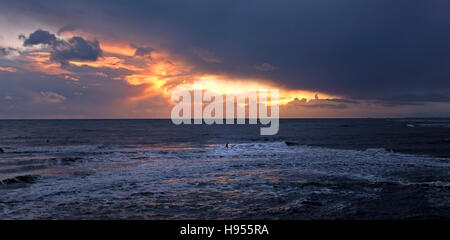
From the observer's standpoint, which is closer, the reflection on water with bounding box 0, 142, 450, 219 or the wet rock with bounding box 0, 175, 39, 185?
the reflection on water with bounding box 0, 142, 450, 219

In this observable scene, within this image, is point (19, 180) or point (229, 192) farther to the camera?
point (19, 180)

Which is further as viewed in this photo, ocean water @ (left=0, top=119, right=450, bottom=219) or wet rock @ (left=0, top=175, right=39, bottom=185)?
wet rock @ (left=0, top=175, right=39, bottom=185)

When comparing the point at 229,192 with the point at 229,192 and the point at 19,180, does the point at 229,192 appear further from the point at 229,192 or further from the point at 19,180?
the point at 19,180

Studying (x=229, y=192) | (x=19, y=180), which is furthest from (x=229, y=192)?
(x=19, y=180)

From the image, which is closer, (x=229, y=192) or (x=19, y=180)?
(x=229, y=192)

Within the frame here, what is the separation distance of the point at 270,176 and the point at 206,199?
21.0 feet

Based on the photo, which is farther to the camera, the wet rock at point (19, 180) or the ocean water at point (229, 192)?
the wet rock at point (19, 180)
